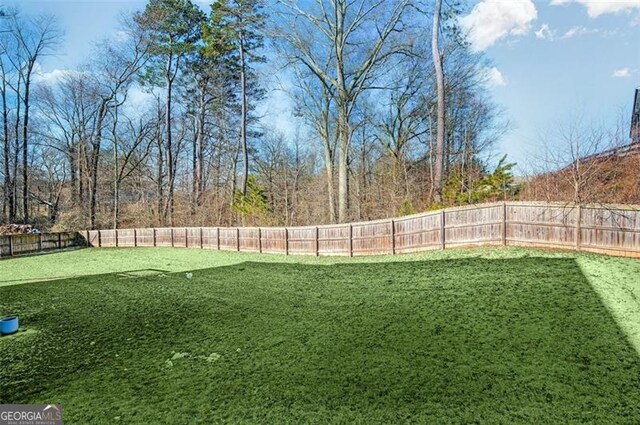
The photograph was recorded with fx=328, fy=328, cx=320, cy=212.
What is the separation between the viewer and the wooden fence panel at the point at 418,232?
7875mm

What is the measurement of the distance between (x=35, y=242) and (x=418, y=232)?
55.1ft

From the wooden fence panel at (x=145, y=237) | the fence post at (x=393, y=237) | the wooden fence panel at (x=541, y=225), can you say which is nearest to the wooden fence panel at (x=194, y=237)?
the wooden fence panel at (x=145, y=237)

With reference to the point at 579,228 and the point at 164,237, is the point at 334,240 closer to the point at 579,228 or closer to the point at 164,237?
the point at 579,228

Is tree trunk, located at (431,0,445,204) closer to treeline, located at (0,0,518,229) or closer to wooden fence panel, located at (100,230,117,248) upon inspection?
treeline, located at (0,0,518,229)

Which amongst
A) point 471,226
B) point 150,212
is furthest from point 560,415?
point 150,212

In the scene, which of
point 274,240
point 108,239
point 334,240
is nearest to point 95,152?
point 108,239

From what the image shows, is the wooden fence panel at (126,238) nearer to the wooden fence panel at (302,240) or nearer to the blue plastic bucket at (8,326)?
the wooden fence panel at (302,240)

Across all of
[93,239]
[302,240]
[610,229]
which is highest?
[610,229]

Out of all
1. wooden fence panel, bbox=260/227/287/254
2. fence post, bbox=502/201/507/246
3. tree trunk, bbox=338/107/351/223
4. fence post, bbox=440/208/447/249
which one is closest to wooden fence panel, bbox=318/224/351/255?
wooden fence panel, bbox=260/227/287/254

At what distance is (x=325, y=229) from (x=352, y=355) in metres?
6.78

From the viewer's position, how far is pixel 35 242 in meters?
14.9

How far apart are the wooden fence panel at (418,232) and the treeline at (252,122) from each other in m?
1.50

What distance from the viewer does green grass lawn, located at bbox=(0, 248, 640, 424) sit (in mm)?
2252

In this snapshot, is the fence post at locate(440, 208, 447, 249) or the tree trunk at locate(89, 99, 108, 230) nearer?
the fence post at locate(440, 208, 447, 249)
